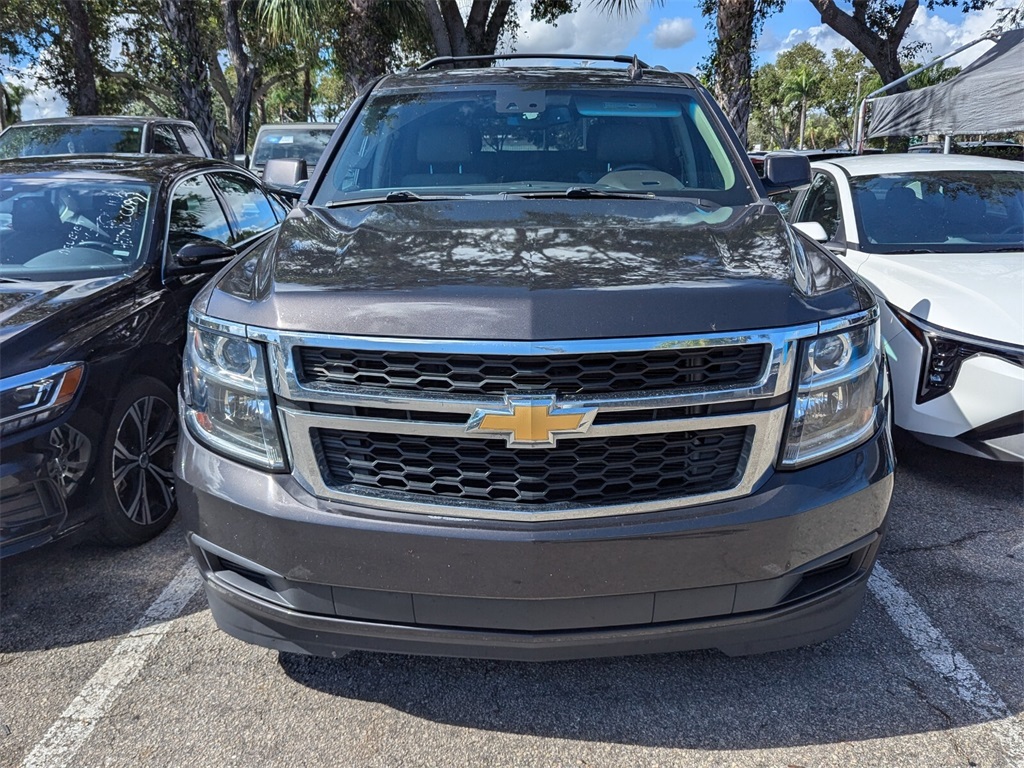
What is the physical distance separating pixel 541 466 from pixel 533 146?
73.1 inches

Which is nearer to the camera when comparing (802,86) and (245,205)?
(245,205)

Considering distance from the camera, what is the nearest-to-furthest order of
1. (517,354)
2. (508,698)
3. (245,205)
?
(517,354) → (508,698) → (245,205)

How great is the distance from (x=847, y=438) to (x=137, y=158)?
14.8ft

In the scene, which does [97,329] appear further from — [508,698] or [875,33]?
[875,33]

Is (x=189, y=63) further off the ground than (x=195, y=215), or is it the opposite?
(x=189, y=63)

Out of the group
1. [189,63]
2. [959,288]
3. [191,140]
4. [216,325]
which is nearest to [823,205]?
[959,288]

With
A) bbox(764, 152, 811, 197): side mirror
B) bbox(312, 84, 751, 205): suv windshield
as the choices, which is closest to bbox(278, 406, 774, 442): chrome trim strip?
bbox(312, 84, 751, 205): suv windshield

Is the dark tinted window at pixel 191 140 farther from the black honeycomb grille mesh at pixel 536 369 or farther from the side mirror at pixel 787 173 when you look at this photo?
the black honeycomb grille mesh at pixel 536 369

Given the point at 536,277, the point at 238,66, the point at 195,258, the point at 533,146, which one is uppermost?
the point at 238,66

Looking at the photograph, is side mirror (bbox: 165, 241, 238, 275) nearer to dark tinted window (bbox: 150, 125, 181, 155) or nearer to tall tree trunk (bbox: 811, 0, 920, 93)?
dark tinted window (bbox: 150, 125, 181, 155)

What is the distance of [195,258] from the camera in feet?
12.7

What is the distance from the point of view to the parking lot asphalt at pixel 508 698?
88.6 inches

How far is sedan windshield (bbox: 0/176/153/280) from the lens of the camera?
3.78 metres

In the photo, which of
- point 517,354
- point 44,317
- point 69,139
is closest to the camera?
point 517,354
